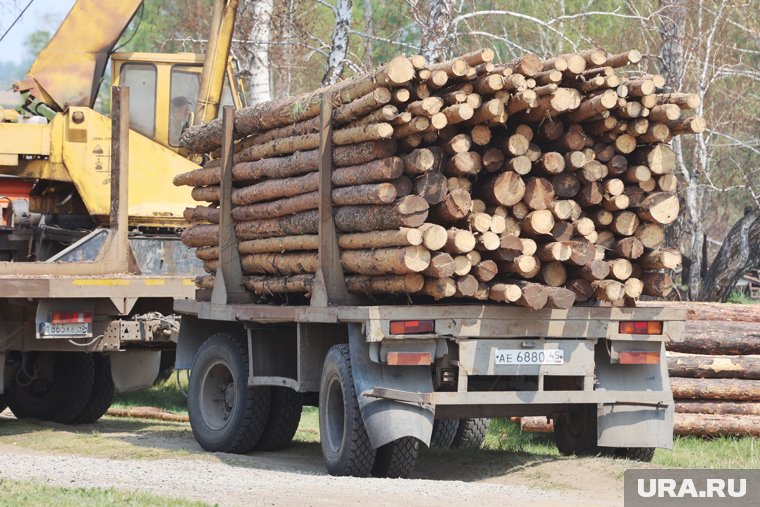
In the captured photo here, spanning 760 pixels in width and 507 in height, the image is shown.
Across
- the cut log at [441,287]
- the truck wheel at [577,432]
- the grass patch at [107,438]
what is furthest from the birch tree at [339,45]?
the cut log at [441,287]

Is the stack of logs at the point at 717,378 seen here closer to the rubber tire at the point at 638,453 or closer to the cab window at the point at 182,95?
the rubber tire at the point at 638,453

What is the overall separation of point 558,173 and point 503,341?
124cm

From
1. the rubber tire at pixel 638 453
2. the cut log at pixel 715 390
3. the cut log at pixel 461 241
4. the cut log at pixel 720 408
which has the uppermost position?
the cut log at pixel 461 241

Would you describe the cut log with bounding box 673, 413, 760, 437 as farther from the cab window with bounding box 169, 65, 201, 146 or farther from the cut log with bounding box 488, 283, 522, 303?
the cab window with bounding box 169, 65, 201, 146

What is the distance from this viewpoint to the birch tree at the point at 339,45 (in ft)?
58.5

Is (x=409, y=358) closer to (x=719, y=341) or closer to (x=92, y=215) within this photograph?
(x=719, y=341)

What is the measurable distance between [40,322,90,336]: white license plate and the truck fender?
4.02 meters

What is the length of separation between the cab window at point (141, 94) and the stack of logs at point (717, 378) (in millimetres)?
6583

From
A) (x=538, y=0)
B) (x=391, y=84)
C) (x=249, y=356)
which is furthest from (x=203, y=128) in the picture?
(x=538, y=0)

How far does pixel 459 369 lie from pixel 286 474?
4.89 ft

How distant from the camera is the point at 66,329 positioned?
12.7 m

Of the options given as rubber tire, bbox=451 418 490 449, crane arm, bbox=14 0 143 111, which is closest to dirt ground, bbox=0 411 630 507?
rubber tire, bbox=451 418 490 449

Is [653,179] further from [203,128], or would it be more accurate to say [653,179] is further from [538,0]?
[538,0]

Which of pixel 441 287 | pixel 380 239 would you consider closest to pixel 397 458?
pixel 441 287
